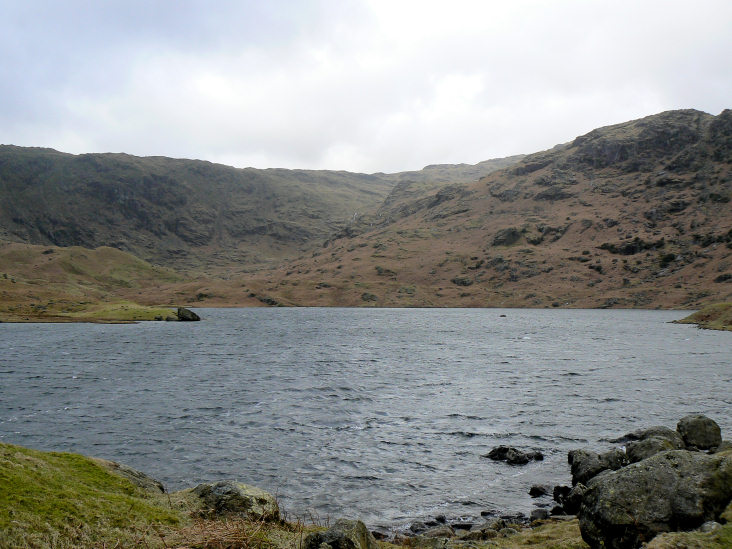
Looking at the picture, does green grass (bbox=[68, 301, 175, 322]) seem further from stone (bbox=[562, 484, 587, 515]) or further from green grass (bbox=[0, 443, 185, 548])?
green grass (bbox=[0, 443, 185, 548])

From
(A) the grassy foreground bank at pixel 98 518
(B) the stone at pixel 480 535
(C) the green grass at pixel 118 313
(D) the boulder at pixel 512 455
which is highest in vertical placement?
(A) the grassy foreground bank at pixel 98 518

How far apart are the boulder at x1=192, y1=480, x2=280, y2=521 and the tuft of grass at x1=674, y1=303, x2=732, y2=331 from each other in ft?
376

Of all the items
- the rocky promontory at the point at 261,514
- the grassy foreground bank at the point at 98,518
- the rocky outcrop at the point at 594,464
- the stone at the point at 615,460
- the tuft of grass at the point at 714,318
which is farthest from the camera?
the tuft of grass at the point at 714,318

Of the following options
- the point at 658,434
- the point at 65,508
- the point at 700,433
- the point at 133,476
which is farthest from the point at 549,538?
the point at 700,433

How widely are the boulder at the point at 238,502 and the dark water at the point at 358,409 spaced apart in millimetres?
7152

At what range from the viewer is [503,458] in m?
27.8

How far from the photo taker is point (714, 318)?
11244 cm

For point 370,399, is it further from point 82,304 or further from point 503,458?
point 82,304

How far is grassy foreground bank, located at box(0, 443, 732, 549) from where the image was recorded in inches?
310

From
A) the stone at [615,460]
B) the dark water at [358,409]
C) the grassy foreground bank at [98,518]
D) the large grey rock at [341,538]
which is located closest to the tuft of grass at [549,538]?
the dark water at [358,409]

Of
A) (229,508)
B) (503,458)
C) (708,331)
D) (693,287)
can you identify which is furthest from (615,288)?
(229,508)

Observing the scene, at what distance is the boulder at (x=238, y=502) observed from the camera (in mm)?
12231

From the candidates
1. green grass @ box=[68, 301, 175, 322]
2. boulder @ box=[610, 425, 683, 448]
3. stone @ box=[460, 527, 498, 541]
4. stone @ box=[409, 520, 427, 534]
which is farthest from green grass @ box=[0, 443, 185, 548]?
green grass @ box=[68, 301, 175, 322]

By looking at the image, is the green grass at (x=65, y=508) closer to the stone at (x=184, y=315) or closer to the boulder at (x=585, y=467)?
the boulder at (x=585, y=467)
